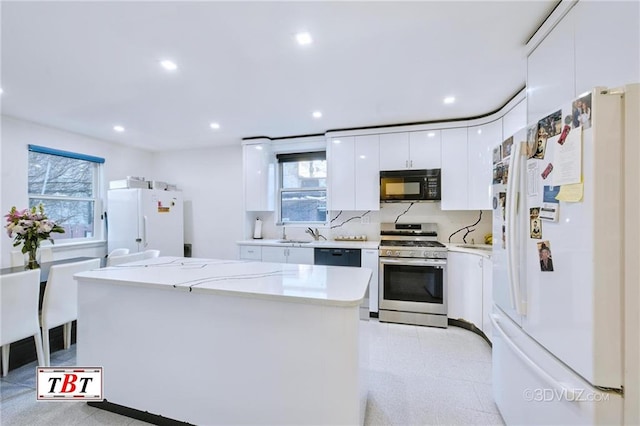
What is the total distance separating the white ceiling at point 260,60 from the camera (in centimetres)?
155

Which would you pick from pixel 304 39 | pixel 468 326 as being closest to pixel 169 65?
pixel 304 39

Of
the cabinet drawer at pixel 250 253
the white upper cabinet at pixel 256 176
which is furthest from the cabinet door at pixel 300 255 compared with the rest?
the white upper cabinet at pixel 256 176

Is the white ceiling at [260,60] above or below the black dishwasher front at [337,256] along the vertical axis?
above

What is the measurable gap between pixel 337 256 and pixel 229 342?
6.94ft

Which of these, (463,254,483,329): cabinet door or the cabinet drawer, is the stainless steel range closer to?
(463,254,483,329): cabinet door

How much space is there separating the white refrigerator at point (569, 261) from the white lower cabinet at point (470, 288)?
144 cm

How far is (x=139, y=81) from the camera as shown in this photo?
2344 mm

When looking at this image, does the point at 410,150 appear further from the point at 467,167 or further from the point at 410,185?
the point at 467,167

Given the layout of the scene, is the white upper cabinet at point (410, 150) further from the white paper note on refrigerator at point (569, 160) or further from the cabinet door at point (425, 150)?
the white paper note on refrigerator at point (569, 160)

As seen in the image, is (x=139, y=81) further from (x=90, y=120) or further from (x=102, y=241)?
(x=102, y=241)

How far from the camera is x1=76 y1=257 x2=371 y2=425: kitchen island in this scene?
4.25 feet

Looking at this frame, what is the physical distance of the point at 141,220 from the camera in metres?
3.82

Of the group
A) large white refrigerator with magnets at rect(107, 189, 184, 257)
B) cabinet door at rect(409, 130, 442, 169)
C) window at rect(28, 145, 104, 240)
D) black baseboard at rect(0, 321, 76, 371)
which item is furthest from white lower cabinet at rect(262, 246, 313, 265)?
window at rect(28, 145, 104, 240)

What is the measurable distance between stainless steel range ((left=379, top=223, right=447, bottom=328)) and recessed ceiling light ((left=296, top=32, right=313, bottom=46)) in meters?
2.31
